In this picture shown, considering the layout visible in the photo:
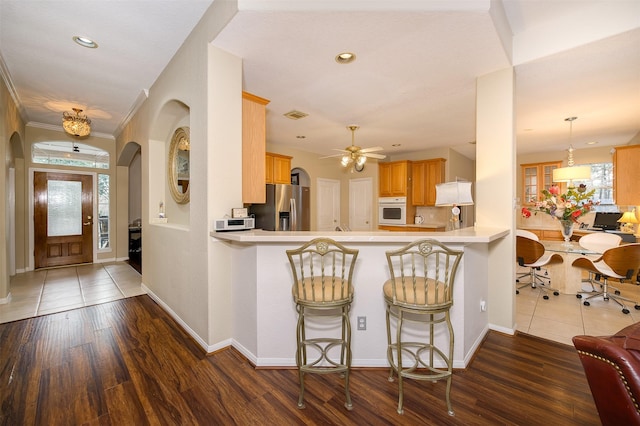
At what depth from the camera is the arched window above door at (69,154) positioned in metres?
5.21

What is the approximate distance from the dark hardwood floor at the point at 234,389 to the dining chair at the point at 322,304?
0.16m

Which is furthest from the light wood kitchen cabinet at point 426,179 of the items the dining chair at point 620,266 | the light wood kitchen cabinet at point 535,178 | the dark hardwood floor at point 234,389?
the dark hardwood floor at point 234,389

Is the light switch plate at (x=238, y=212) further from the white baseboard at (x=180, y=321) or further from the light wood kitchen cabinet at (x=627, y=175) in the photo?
the light wood kitchen cabinet at (x=627, y=175)

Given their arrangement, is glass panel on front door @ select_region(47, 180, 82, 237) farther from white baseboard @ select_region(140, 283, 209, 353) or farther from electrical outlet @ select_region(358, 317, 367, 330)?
electrical outlet @ select_region(358, 317, 367, 330)

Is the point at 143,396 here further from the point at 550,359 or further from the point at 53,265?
the point at 53,265

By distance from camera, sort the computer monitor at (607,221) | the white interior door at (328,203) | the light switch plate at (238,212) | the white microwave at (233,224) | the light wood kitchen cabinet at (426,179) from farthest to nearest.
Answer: the white interior door at (328,203) → the light wood kitchen cabinet at (426,179) → the computer monitor at (607,221) → the light switch plate at (238,212) → the white microwave at (233,224)

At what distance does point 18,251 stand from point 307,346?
619cm

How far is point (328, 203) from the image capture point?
719cm

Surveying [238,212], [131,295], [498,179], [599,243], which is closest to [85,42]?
[238,212]

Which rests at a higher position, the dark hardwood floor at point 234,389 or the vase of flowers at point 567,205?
the vase of flowers at point 567,205

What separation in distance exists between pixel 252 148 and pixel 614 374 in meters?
2.86

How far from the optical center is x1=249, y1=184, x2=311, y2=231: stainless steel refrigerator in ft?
14.4

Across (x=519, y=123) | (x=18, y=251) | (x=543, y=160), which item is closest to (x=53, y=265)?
(x=18, y=251)

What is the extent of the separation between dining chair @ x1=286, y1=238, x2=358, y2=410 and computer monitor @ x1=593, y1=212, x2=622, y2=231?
6849 millimetres
